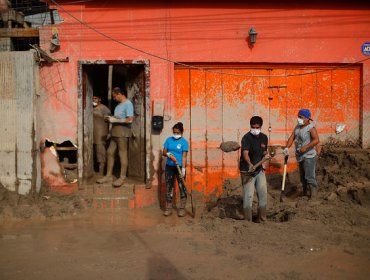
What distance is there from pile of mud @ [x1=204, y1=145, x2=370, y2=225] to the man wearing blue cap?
0.89ft

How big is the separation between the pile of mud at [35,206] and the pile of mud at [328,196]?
2.61 metres

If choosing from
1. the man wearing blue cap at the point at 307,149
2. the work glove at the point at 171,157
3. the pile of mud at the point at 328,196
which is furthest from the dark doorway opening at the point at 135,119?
the man wearing blue cap at the point at 307,149

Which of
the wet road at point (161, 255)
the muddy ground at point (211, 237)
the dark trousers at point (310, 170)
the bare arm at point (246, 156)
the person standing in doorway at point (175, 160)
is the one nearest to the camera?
the wet road at point (161, 255)

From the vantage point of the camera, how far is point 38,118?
930cm

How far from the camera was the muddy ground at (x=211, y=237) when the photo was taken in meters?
5.97

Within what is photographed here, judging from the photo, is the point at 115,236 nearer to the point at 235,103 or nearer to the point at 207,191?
the point at 207,191

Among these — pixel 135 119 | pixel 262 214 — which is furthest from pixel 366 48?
pixel 135 119

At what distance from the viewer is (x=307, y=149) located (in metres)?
8.62

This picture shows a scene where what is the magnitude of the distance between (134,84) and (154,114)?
1099 millimetres

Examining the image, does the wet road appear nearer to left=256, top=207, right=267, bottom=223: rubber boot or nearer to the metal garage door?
left=256, top=207, right=267, bottom=223: rubber boot

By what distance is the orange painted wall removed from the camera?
9.55m

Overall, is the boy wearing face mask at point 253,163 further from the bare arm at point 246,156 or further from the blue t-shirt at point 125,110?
the blue t-shirt at point 125,110

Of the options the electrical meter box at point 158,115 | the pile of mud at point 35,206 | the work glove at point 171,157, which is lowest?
the pile of mud at point 35,206

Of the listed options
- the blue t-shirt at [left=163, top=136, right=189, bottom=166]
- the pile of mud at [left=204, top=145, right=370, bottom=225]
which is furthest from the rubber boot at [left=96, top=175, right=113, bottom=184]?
the pile of mud at [left=204, top=145, right=370, bottom=225]
